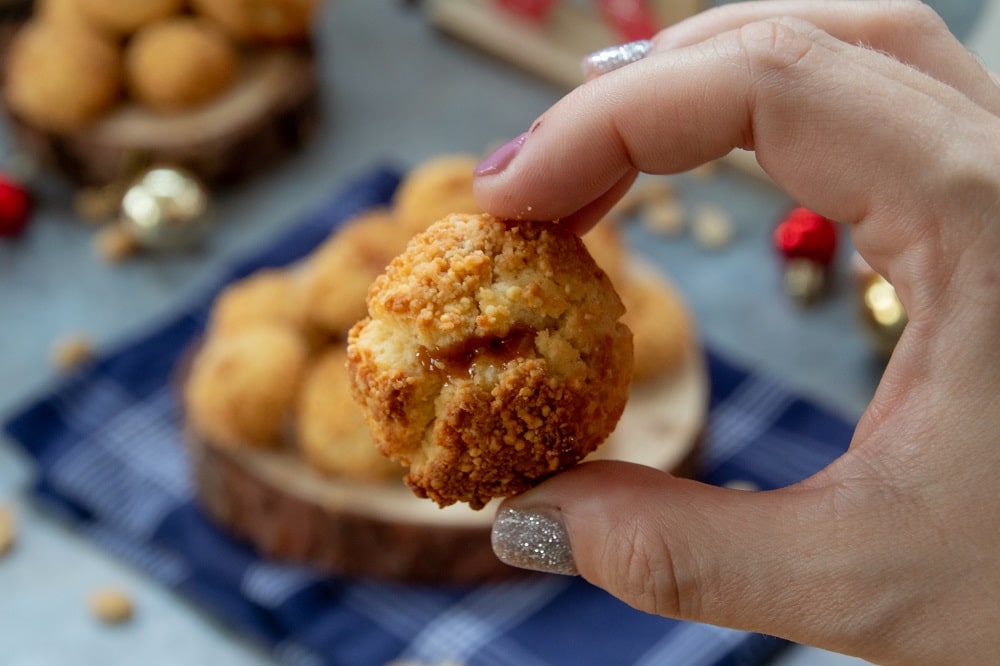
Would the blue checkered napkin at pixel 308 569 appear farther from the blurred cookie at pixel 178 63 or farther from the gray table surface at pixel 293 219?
the blurred cookie at pixel 178 63

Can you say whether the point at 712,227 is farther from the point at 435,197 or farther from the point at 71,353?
the point at 71,353

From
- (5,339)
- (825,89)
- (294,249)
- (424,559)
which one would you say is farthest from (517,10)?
(825,89)

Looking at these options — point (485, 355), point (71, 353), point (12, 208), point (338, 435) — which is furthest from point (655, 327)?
point (12, 208)

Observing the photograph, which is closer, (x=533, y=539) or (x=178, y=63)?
(x=533, y=539)

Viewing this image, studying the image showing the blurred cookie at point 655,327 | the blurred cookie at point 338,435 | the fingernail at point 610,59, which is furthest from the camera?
the blurred cookie at point 655,327

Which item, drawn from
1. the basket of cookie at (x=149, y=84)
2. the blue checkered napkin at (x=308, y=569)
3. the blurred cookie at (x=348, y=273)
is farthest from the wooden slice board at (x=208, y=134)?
the blurred cookie at (x=348, y=273)

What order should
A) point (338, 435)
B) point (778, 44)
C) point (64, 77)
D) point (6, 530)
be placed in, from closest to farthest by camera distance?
1. point (778, 44)
2. point (338, 435)
3. point (6, 530)
4. point (64, 77)

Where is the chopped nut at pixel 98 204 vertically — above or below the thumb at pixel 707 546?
below

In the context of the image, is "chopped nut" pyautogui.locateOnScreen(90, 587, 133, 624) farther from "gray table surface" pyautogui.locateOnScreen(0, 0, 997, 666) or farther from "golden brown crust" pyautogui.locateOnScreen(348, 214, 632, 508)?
"golden brown crust" pyautogui.locateOnScreen(348, 214, 632, 508)
